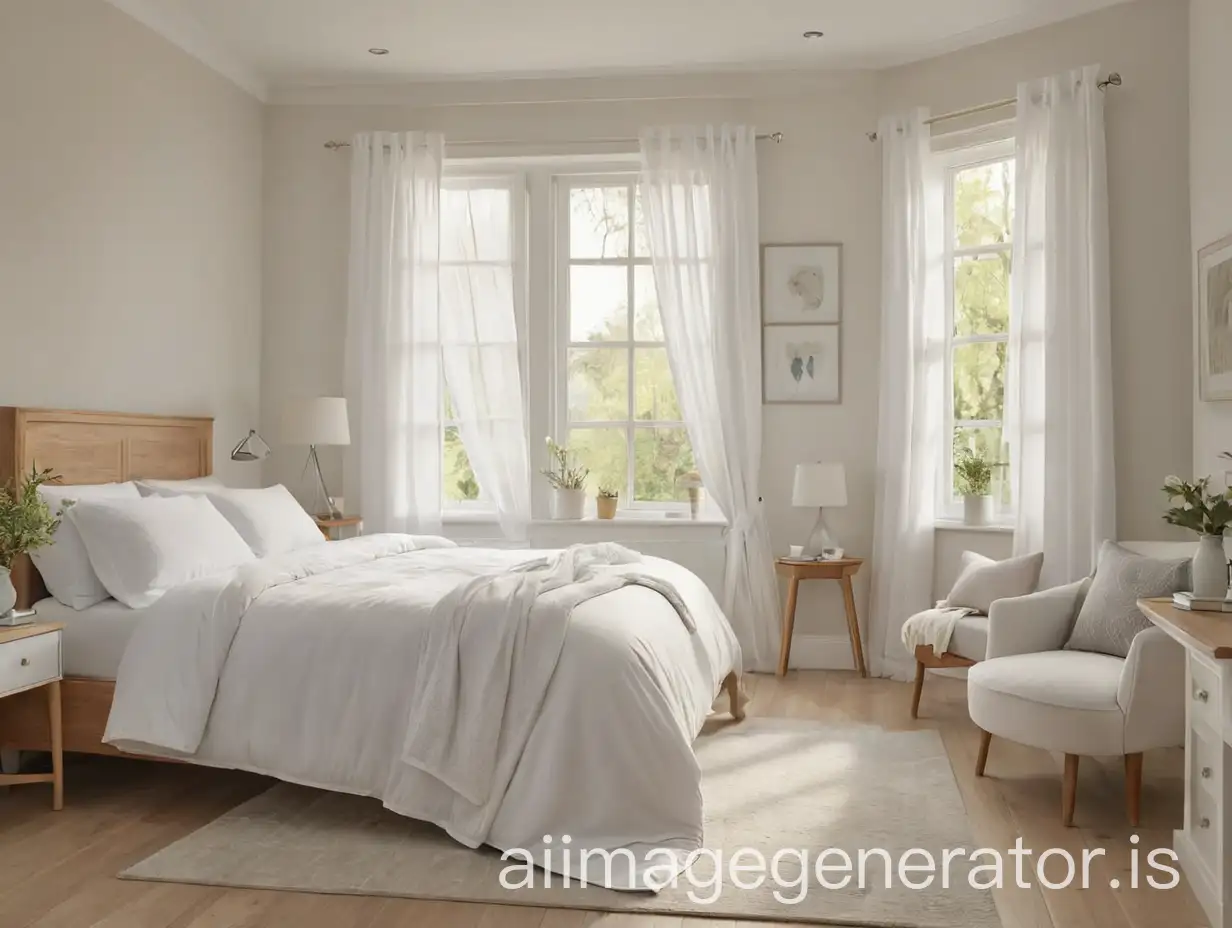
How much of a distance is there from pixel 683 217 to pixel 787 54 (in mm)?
971

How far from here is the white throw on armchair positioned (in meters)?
3.38

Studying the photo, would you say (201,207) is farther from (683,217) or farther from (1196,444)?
(1196,444)

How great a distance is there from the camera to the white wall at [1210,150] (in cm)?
445

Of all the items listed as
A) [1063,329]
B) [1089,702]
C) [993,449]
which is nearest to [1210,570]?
[1089,702]

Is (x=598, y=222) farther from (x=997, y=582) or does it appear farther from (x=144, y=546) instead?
(x=144, y=546)

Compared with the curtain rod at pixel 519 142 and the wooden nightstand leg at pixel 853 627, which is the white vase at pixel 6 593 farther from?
the wooden nightstand leg at pixel 853 627

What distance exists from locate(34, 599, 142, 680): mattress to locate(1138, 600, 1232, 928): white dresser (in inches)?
123

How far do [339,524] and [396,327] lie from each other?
1.12m

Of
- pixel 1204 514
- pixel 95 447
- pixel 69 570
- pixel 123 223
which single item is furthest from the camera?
pixel 123 223

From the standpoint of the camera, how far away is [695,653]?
4.05m

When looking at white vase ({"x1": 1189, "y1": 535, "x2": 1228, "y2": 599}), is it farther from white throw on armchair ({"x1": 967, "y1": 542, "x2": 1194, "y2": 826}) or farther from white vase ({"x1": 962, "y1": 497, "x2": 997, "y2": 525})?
white vase ({"x1": 962, "y1": 497, "x2": 997, "y2": 525})

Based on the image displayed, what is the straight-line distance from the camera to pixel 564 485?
20.2ft

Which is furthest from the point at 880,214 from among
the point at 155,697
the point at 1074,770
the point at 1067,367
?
the point at 155,697

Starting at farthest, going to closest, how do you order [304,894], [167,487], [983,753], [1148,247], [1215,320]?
[1148,247] → [167,487] → [1215,320] → [983,753] → [304,894]
